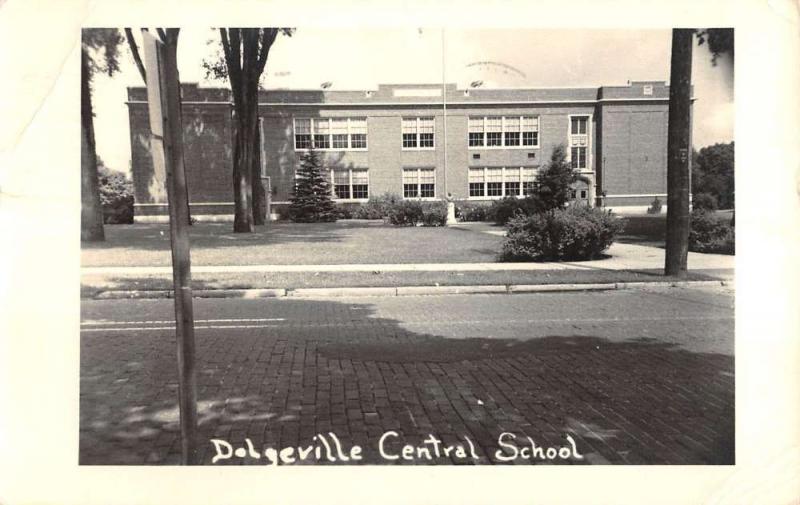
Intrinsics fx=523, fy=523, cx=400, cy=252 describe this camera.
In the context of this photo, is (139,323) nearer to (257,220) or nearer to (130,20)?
(257,220)

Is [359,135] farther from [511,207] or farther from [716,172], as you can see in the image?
[716,172]

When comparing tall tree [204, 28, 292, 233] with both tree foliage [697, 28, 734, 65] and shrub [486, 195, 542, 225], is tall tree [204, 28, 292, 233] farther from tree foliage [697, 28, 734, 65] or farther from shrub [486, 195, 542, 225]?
tree foliage [697, 28, 734, 65]

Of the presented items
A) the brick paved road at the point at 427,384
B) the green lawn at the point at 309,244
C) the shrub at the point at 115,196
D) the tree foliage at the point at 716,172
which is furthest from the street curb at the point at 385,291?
the tree foliage at the point at 716,172

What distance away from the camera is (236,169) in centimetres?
632

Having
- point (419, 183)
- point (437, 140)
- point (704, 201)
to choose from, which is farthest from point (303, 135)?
point (704, 201)

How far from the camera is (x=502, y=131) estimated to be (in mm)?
6227

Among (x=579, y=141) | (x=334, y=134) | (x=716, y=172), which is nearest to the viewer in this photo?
(x=716, y=172)

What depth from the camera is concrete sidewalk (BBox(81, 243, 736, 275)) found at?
6041 mm

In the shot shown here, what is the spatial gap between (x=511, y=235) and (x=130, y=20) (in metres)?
5.51

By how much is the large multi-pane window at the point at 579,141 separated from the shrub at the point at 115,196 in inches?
174

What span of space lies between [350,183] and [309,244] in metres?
1.31

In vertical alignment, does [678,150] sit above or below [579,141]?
below

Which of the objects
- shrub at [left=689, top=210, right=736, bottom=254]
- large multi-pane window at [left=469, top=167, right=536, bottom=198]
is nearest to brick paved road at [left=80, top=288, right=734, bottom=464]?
shrub at [left=689, top=210, right=736, bottom=254]

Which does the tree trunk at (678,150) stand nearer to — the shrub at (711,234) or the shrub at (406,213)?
the shrub at (711,234)
